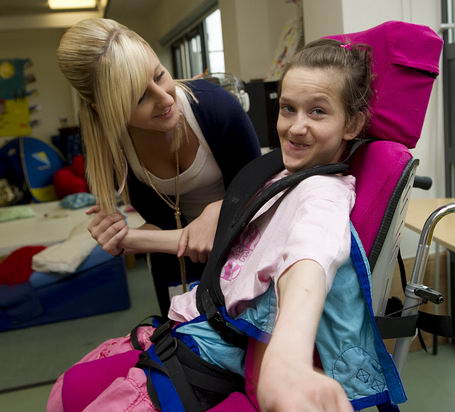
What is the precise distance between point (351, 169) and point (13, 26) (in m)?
3.27

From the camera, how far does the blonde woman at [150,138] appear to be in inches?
37.1

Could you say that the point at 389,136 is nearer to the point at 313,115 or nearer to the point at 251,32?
the point at 313,115

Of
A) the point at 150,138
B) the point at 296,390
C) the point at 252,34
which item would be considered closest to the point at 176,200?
the point at 150,138

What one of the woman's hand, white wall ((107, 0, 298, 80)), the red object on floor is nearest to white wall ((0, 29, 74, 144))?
white wall ((107, 0, 298, 80))

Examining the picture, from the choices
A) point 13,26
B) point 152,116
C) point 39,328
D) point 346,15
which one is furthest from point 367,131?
point 13,26

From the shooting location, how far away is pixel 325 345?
2.38 feet

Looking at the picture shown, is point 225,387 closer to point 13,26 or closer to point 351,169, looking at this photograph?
point 351,169

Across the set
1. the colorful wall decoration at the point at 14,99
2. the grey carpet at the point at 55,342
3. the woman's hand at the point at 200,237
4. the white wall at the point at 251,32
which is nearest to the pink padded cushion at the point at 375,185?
the woman's hand at the point at 200,237

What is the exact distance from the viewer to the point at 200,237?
1.08 meters

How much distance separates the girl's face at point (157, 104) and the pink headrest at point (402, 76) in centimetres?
42

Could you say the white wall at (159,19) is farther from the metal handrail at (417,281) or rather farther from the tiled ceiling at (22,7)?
the metal handrail at (417,281)

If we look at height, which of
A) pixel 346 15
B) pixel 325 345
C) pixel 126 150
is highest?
pixel 346 15

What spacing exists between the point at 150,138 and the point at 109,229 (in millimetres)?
254

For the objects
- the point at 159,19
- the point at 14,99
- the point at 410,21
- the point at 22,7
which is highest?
the point at 159,19
